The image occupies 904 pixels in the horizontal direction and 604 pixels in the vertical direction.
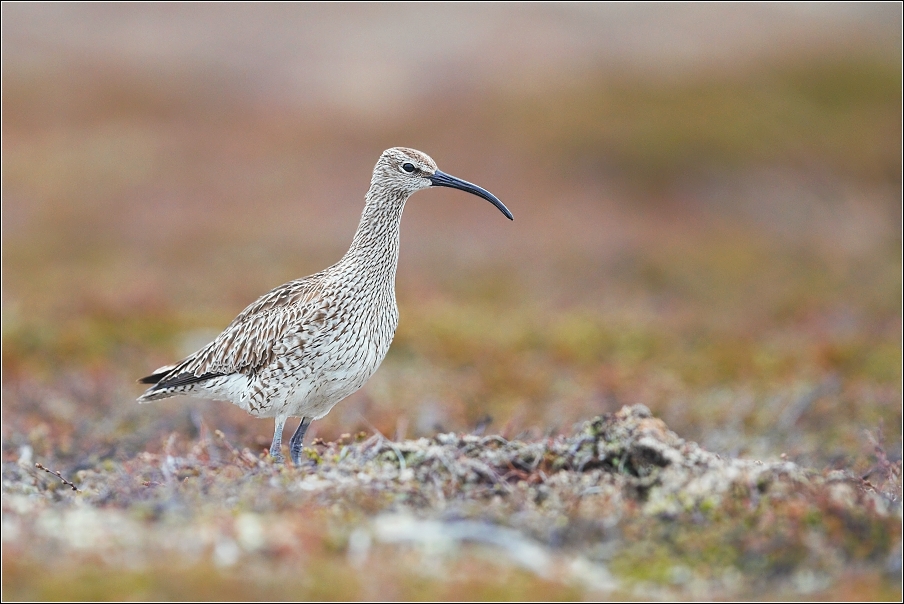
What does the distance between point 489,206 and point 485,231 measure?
6.11ft

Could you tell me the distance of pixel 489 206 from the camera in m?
26.8

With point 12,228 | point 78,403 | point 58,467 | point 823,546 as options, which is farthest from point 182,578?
point 12,228

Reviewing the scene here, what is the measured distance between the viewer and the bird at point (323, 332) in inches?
307

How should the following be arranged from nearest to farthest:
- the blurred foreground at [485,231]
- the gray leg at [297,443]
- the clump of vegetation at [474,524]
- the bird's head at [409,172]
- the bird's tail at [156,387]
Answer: the clump of vegetation at [474,524] < the gray leg at [297,443] < the bird's head at [409,172] < the bird's tail at [156,387] < the blurred foreground at [485,231]

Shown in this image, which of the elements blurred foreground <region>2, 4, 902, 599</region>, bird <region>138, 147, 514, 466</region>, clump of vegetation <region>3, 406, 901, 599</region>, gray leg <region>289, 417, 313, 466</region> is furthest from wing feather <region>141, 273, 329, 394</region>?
clump of vegetation <region>3, 406, 901, 599</region>

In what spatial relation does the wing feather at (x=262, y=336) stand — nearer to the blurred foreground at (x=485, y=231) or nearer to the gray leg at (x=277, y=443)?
the gray leg at (x=277, y=443)

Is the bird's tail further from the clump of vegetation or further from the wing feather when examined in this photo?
the clump of vegetation

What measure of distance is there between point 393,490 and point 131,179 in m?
21.7

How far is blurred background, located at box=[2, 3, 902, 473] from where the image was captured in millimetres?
13109

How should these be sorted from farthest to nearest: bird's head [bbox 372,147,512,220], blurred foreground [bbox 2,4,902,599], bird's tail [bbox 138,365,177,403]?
blurred foreground [bbox 2,4,902,599]
bird's tail [bbox 138,365,177,403]
bird's head [bbox 372,147,512,220]

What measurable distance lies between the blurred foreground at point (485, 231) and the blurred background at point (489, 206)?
85 millimetres

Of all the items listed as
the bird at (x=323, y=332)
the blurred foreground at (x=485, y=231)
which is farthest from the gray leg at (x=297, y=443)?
the blurred foreground at (x=485, y=231)

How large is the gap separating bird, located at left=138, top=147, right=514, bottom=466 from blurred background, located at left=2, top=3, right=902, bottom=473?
2022 mm

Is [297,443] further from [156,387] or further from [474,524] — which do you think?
[474,524]
